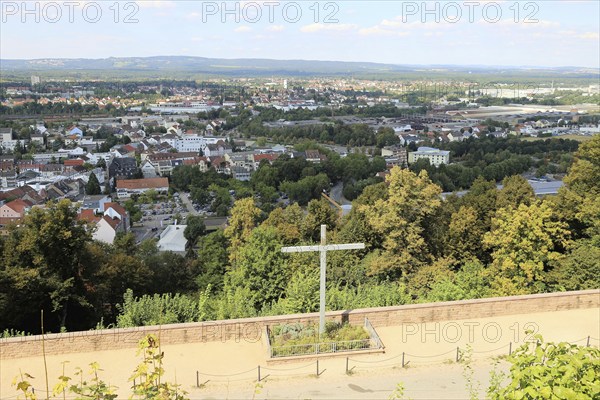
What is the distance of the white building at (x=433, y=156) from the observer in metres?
64.2

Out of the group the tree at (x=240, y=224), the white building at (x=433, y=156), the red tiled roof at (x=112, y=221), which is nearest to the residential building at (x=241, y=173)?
the white building at (x=433, y=156)

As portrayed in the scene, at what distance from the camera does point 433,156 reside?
213 ft

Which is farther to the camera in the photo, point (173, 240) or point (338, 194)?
point (338, 194)

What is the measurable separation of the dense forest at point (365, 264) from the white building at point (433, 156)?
45.8 m

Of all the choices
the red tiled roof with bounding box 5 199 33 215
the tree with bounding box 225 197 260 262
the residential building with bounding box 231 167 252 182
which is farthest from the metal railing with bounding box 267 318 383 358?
the residential building with bounding box 231 167 252 182

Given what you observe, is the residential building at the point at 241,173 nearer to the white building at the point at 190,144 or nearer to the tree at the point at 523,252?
the white building at the point at 190,144

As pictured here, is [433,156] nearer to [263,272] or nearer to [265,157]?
[265,157]

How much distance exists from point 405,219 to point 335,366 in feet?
23.4

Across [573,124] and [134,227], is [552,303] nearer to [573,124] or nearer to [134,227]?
[134,227]

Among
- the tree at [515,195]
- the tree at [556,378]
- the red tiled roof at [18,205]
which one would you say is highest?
the tree at [556,378]

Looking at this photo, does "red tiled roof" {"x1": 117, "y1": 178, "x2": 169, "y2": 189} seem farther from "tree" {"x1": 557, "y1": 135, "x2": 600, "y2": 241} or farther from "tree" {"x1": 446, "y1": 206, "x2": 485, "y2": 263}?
"tree" {"x1": 557, "y1": 135, "x2": 600, "y2": 241}

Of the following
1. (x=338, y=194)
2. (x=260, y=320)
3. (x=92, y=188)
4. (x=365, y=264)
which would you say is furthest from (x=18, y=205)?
(x=260, y=320)

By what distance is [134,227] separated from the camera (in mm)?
42344

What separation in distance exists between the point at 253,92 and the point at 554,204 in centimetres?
14953
